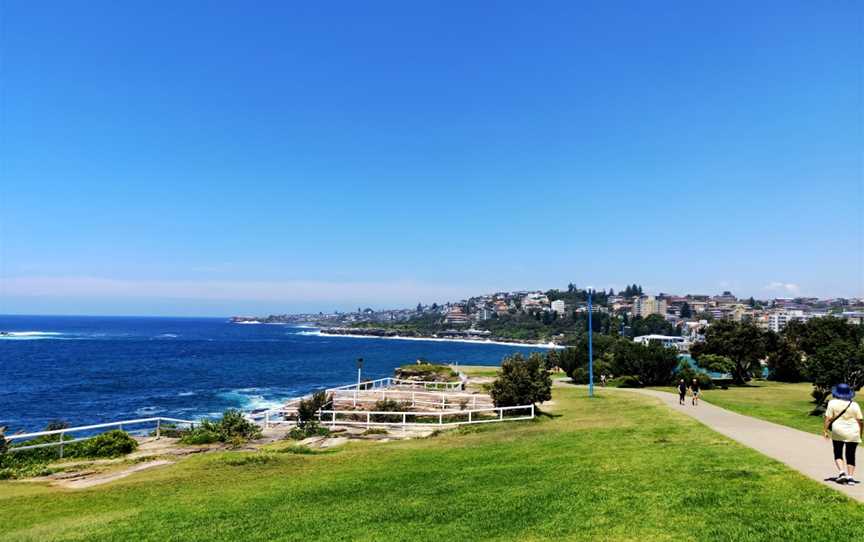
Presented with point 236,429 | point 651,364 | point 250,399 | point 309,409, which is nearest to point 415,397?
point 309,409

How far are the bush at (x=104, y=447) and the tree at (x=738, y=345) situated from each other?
162ft

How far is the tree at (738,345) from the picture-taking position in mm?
50000

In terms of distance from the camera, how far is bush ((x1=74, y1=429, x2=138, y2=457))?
62.8 ft

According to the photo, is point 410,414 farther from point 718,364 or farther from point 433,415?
point 718,364

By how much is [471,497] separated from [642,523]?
11.9ft

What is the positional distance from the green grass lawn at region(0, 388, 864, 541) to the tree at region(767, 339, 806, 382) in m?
45.8

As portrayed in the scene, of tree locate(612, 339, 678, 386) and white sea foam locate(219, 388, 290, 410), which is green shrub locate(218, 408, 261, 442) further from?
tree locate(612, 339, 678, 386)

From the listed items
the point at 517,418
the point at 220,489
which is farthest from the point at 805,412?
the point at 220,489

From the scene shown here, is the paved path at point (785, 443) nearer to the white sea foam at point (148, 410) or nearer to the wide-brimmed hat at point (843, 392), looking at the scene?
the wide-brimmed hat at point (843, 392)

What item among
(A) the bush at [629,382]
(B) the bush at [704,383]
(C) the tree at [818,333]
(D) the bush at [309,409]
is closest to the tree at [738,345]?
(C) the tree at [818,333]

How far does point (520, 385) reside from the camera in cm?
2634

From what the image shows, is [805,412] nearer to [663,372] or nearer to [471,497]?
[471,497]

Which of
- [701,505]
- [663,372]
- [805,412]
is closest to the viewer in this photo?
[701,505]

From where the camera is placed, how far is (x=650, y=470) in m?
11.4
